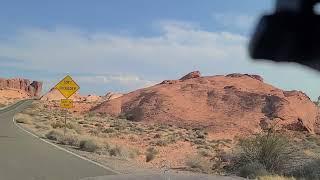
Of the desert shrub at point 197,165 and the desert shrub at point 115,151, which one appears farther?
the desert shrub at point 115,151

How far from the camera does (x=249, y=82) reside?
96.0 m

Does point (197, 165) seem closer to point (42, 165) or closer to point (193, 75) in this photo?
point (42, 165)

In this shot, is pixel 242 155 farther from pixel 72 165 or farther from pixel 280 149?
pixel 72 165

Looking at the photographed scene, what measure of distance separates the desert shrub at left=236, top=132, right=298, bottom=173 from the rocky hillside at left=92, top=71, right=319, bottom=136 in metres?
43.2

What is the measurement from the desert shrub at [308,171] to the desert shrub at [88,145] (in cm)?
983

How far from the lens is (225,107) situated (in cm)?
8000

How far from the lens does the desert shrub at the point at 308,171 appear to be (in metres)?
18.1

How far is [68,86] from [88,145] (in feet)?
29.4

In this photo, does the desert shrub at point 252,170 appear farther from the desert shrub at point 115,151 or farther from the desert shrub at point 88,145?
the desert shrub at point 88,145

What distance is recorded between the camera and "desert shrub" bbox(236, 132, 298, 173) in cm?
2034

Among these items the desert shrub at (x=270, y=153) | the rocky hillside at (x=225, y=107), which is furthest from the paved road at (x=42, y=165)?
the rocky hillside at (x=225, y=107)

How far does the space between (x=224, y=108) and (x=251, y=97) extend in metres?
4.34

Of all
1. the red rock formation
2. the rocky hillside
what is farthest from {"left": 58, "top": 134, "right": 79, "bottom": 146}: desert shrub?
the red rock formation

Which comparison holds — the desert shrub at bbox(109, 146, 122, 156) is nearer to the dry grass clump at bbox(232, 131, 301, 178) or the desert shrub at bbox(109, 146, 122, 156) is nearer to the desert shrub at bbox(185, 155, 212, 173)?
the desert shrub at bbox(185, 155, 212, 173)
